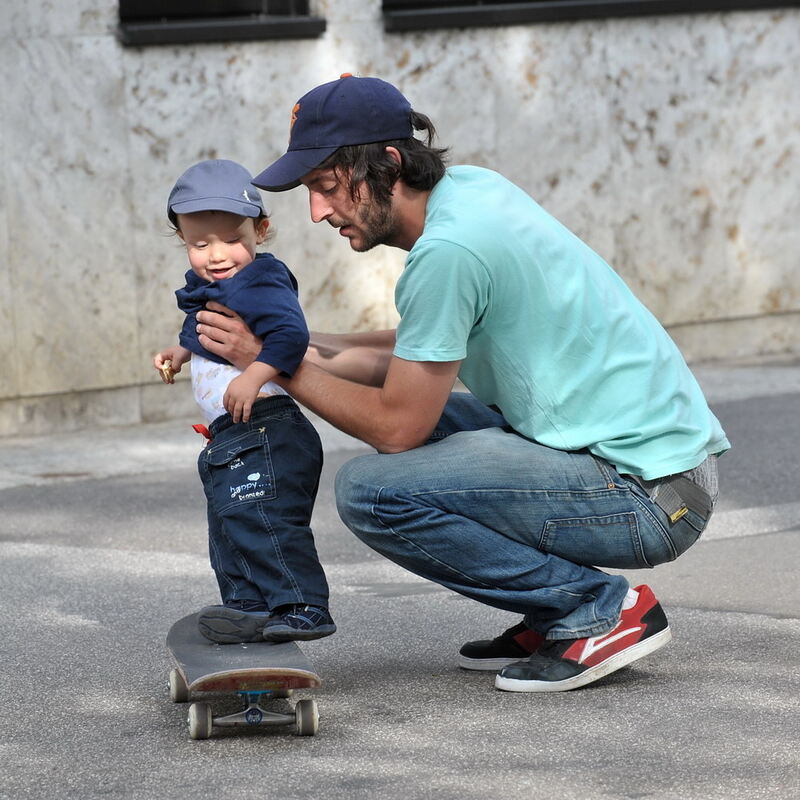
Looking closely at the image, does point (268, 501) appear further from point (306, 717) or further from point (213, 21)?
point (213, 21)

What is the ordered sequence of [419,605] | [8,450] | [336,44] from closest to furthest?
[419,605] → [8,450] → [336,44]

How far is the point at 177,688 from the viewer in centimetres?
381

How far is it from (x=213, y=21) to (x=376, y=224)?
4.06 meters

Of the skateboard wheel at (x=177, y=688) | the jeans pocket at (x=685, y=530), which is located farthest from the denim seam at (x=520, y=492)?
the skateboard wheel at (x=177, y=688)

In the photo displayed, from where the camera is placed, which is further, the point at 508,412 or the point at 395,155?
the point at 508,412

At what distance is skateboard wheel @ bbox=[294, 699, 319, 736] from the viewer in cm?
352

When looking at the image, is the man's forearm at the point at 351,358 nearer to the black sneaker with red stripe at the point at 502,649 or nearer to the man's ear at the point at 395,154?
the man's ear at the point at 395,154

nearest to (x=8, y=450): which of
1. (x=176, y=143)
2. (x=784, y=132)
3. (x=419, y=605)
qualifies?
(x=176, y=143)

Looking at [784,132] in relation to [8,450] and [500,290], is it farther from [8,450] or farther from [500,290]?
[500,290]

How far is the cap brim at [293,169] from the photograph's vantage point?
145 inches

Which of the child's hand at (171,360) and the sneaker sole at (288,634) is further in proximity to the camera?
the child's hand at (171,360)

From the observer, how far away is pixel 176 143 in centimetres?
749

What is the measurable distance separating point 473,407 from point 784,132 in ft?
18.3

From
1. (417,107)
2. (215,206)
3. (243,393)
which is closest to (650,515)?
(243,393)
